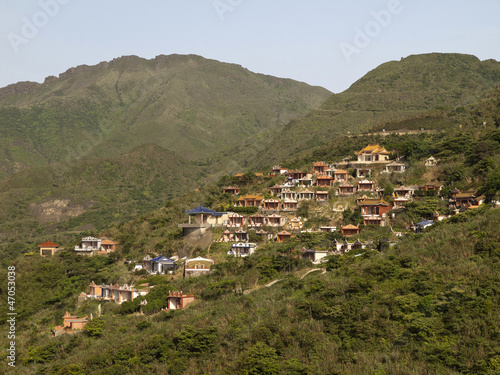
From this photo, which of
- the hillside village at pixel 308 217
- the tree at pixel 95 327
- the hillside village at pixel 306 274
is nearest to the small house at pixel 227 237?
the hillside village at pixel 308 217

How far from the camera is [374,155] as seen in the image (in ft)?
220

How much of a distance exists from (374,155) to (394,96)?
63.7 m

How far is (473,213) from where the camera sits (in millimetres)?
43656

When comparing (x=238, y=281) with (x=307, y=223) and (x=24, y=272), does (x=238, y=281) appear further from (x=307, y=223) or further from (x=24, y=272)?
(x=24, y=272)

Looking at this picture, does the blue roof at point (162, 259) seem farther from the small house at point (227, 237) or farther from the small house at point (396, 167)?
the small house at point (396, 167)

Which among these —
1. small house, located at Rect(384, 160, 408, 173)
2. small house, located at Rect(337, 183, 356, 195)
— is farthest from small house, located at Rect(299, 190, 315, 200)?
small house, located at Rect(384, 160, 408, 173)

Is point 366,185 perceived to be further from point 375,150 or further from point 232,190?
point 232,190

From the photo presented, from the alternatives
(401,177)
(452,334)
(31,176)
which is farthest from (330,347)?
(31,176)

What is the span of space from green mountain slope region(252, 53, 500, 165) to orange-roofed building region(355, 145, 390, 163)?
4198cm

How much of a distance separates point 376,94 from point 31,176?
84.2 metres

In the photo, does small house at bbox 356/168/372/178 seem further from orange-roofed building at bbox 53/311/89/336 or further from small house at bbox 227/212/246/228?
orange-roofed building at bbox 53/311/89/336

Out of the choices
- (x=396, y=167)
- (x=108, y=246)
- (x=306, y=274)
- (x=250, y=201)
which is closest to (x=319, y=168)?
(x=396, y=167)

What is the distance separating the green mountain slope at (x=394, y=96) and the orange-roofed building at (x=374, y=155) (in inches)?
1653

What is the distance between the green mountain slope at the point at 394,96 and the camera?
4606 inches
